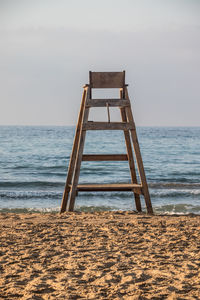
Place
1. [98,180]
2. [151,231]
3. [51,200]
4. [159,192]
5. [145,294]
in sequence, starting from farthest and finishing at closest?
[98,180] < [159,192] < [51,200] < [151,231] < [145,294]

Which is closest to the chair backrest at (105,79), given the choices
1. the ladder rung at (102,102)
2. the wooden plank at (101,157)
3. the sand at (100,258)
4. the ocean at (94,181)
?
the ladder rung at (102,102)

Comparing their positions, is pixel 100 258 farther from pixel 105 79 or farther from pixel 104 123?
pixel 105 79

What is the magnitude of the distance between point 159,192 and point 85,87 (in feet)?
20.5

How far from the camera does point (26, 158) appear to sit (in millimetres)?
23188

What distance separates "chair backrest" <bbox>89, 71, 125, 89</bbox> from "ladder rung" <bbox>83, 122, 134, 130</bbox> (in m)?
0.64

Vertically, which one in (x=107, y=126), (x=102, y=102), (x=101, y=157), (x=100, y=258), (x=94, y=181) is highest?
(x=102, y=102)

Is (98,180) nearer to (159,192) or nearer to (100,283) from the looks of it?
(159,192)

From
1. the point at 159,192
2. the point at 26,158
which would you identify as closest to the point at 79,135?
the point at 159,192

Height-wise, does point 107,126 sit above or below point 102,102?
below

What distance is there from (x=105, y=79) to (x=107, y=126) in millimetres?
815

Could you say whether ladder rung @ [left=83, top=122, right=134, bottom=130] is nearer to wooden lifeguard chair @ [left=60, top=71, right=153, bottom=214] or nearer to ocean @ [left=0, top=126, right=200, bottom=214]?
wooden lifeguard chair @ [left=60, top=71, right=153, bottom=214]

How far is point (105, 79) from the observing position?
7.52 m

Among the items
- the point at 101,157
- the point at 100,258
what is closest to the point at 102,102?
the point at 101,157

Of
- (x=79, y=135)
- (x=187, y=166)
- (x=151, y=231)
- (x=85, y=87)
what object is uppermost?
(x=85, y=87)
